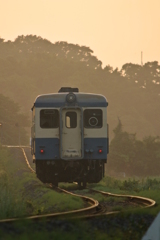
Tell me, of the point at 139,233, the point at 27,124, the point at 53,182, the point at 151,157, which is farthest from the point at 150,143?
the point at 139,233

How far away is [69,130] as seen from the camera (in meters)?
23.3

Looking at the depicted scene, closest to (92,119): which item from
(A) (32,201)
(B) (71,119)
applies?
(B) (71,119)

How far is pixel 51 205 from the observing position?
17969 millimetres

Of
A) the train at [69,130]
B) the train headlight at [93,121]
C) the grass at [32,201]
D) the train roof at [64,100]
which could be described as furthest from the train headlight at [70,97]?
the grass at [32,201]

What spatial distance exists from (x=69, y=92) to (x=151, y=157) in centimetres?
5140

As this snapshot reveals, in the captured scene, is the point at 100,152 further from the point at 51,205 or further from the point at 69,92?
the point at 51,205

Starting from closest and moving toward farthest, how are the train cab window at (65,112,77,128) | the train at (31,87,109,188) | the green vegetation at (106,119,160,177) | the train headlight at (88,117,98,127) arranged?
the train at (31,87,109,188), the train cab window at (65,112,77,128), the train headlight at (88,117,98,127), the green vegetation at (106,119,160,177)

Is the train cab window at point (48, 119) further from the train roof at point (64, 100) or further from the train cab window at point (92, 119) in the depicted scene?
the train cab window at point (92, 119)

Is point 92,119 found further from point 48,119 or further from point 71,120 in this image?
point 48,119

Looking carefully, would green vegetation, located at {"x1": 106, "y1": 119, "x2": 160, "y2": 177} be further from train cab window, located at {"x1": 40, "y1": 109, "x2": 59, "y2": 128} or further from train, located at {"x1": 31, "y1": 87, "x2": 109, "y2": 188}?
train cab window, located at {"x1": 40, "y1": 109, "x2": 59, "y2": 128}

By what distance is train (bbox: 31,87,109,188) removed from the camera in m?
23.2

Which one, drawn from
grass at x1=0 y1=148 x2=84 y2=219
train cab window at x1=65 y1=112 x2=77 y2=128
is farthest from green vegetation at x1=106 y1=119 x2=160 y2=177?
train cab window at x1=65 y1=112 x2=77 y2=128

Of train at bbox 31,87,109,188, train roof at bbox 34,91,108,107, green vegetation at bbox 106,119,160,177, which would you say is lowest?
green vegetation at bbox 106,119,160,177

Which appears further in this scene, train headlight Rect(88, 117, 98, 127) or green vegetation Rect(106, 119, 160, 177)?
green vegetation Rect(106, 119, 160, 177)
